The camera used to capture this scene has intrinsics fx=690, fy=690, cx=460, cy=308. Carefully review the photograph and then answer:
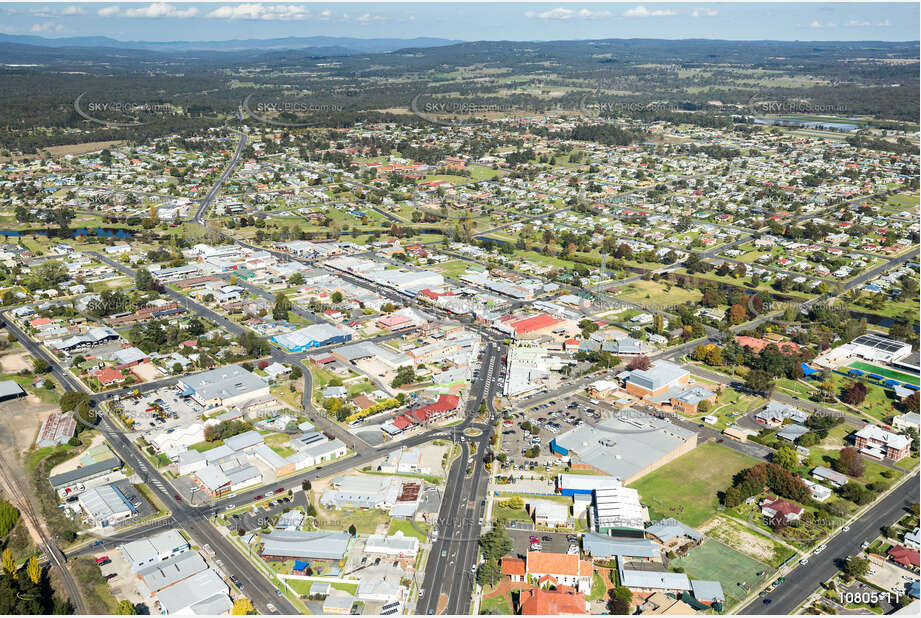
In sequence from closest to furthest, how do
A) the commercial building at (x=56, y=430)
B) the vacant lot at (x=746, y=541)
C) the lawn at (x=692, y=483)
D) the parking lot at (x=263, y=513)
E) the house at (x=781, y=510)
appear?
the vacant lot at (x=746, y=541)
the parking lot at (x=263, y=513)
the house at (x=781, y=510)
the lawn at (x=692, y=483)
the commercial building at (x=56, y=430)

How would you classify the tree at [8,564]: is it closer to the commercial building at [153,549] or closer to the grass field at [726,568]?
the commercial building at [153,549]

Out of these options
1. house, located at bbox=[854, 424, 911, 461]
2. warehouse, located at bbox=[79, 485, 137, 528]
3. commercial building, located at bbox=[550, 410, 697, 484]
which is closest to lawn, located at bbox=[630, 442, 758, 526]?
commercial building, located at bbox=[550, 410, 697, 484]

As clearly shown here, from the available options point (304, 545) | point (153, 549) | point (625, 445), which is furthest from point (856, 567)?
point (153, 549)

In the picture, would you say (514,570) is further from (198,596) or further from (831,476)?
(831,476)

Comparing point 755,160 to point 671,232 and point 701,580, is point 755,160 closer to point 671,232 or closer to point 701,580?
point 671,232

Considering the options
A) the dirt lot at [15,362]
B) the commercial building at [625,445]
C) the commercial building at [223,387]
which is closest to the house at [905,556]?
the commercial building at [625,445]

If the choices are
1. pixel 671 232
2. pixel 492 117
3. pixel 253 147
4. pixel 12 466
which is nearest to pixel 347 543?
pixel 12 466
